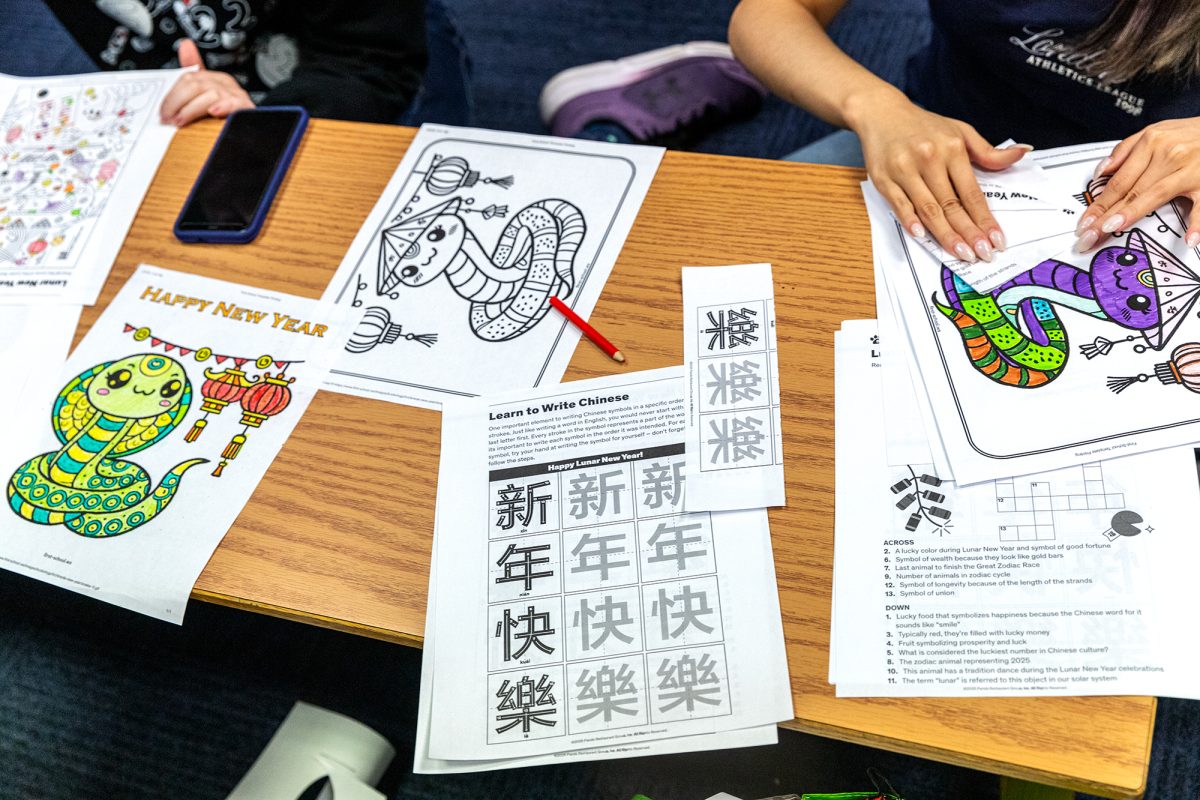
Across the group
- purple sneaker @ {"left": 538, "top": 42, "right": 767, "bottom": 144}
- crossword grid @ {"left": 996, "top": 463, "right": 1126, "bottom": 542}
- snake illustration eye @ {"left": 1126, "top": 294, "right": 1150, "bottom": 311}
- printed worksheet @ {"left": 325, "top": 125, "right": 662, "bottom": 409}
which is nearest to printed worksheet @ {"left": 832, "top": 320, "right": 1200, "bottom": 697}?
Result: crossword grid @ {"left": 996, "top": 463, "right": 1126, "bottom": 542}

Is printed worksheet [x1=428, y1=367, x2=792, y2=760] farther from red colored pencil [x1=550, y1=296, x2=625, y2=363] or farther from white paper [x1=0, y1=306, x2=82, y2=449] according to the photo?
white paper [x1=0, y1=306, x2=82, y2=449]

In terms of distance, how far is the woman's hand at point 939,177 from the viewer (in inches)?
25.0

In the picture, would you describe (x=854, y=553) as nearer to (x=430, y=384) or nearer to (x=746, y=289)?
(x=746, y=289)

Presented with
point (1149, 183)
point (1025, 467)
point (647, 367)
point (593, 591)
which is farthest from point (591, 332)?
point (1149, 183)

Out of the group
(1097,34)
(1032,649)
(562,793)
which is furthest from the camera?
(562,793)

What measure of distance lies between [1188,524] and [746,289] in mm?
325

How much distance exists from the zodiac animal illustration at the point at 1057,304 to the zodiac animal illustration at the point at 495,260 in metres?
0.30

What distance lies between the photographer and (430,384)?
653 mm

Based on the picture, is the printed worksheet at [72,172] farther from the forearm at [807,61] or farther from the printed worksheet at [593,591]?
the forearm at [807,61]

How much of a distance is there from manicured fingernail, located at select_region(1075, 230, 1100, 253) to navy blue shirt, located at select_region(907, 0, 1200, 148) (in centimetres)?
22

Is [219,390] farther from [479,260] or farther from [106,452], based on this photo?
[479,260]

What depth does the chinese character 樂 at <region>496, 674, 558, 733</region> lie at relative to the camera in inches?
20.7

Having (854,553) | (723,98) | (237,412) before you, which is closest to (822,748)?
(854,553)

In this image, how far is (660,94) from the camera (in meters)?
1.45
